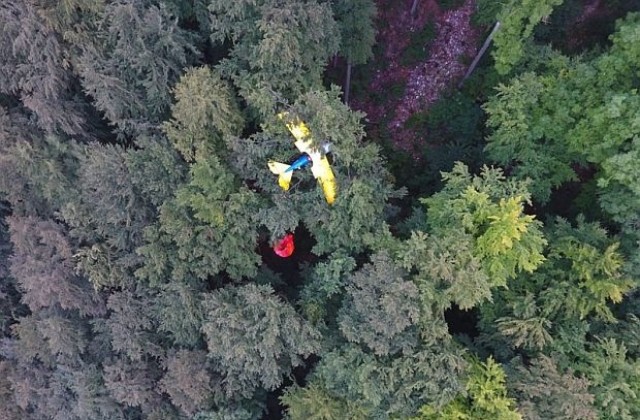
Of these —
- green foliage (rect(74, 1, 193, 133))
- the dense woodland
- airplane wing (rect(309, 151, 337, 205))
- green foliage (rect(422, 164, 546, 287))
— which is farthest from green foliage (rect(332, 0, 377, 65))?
green foliage (rect(422, 164, 546, 287))

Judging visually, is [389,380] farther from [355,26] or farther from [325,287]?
[355,26]

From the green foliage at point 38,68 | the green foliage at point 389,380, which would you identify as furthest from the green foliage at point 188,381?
the green foliage at point 38,68

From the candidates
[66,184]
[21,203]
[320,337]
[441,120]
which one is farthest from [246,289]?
[441,120]

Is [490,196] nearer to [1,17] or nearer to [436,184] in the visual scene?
[436,184]

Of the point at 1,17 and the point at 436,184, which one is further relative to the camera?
the point at 436,184

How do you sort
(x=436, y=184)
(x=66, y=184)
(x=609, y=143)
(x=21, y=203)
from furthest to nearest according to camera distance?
(x=436, y=184), (x=21, y=203), (x=66, y=184), (x=609, y=143)

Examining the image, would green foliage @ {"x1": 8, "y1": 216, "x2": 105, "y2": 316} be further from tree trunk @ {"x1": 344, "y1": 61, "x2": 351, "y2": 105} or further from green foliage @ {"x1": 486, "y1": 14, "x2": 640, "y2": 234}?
green foliage @ {"x1": 486, "y1": 14, "x2": 640, "y2": 234}

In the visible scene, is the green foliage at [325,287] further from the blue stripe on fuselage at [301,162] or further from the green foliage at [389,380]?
the blue stripe on fuselage at [301,162]

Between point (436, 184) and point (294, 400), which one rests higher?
point (436, 184)
